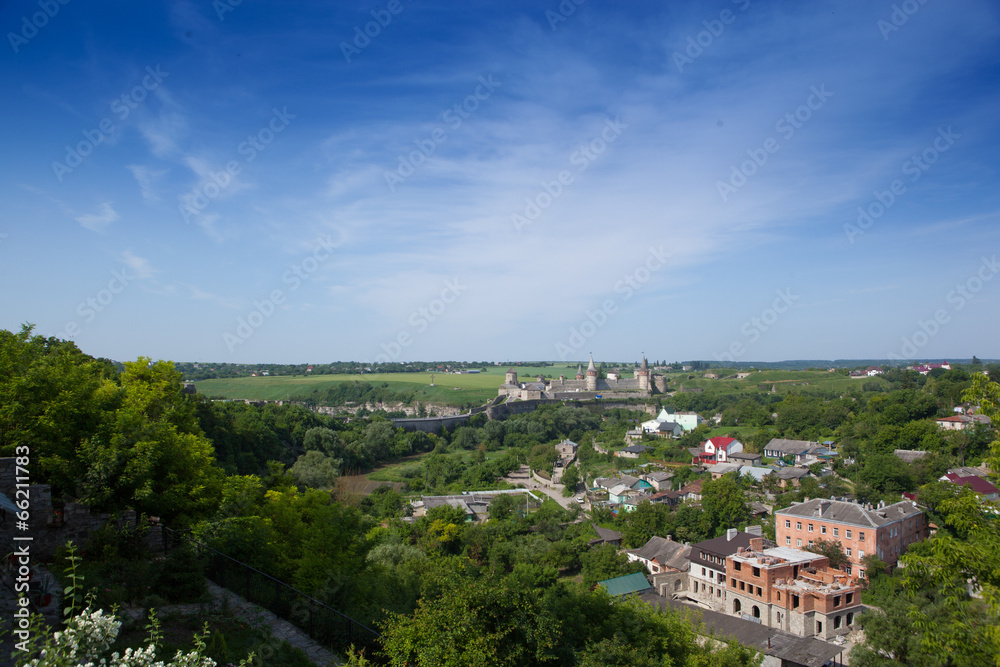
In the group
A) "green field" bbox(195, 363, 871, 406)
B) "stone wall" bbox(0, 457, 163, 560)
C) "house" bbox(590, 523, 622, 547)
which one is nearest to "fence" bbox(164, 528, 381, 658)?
"stone wall" bbox(0, 457, 163, 560)

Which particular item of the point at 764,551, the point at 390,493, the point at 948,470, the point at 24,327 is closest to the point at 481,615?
the point at 24,327

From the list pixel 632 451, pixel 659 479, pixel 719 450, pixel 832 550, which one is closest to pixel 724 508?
pixel 832 550

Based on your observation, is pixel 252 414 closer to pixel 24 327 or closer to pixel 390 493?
pixel 390 493

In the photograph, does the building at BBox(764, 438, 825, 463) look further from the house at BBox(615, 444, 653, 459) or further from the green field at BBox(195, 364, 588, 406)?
the green field at BBox(195, 364, 588, 406)

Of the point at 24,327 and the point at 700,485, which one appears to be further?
the point at 700,485

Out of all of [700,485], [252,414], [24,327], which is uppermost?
[24,327]

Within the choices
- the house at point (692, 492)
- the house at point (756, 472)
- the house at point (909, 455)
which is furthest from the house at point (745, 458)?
the house at point (909, 455)
